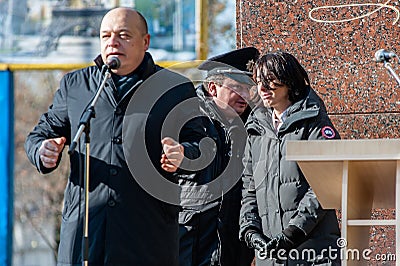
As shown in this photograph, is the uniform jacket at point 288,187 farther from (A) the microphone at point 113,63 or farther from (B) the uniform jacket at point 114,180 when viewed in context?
(A) the microphone at point 113,63

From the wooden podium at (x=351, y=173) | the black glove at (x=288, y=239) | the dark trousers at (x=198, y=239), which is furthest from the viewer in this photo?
the dark trousers at (x=198, y=239)

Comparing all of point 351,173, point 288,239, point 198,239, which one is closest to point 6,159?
point 198,239

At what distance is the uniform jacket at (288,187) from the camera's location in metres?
5.93

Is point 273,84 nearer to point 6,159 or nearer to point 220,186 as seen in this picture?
point 220,186

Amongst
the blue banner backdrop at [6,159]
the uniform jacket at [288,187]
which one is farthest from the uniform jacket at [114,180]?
the blue banner backdrop at [6,159]

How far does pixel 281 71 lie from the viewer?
611 cm

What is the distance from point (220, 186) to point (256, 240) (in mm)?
1011

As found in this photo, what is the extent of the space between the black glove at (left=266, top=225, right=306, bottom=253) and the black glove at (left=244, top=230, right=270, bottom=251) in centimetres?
5

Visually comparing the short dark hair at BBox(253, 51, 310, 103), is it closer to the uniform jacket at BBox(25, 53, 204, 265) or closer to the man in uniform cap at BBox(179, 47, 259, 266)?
the uniform jacket at BBox(25, 53, 204, 265)

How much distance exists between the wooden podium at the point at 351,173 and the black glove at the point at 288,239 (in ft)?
1.36

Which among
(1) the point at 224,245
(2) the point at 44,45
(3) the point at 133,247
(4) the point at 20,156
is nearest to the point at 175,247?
(3) the point at 133,247

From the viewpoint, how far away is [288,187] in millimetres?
5992

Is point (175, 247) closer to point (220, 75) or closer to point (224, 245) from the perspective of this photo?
point (224, 245)

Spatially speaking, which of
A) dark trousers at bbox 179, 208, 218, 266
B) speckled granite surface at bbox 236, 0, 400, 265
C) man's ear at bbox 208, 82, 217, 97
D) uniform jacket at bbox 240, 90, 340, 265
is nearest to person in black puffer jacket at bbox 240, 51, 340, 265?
A: uniform jacket at bbox 240, 90, 340, 265
